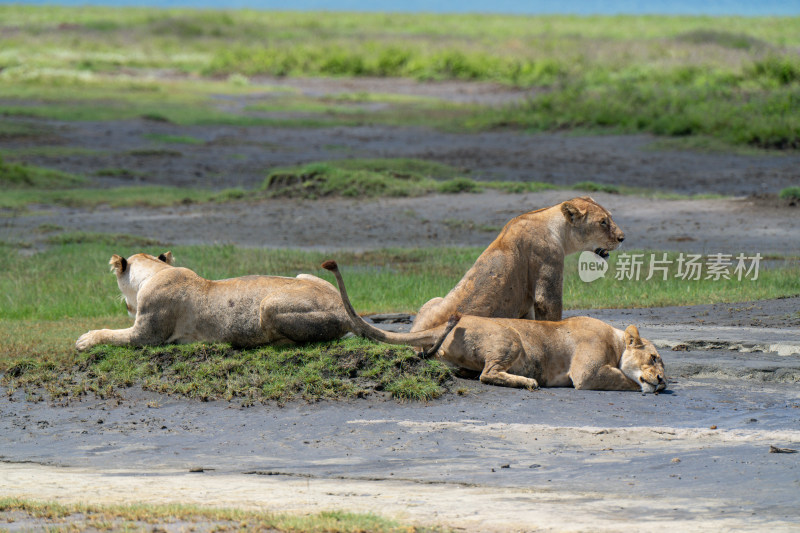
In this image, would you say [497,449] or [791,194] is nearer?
[497,449]

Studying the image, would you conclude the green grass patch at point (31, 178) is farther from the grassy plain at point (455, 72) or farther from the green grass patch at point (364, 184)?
the grassy plain at point (455, 72)

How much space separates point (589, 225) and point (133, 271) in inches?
146

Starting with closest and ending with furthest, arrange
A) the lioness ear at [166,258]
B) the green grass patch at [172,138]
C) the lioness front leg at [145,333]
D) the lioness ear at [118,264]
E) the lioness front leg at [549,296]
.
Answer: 1. the lioness front leg at [549,296]
2. the lioness front leg at [145,333]
3. the lioness ear at [118,264]
4. the lioness ear at [166,258]
5. the green grass patch at [172,138]

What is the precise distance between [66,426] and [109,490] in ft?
6.37

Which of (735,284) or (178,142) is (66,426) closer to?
(735,284)

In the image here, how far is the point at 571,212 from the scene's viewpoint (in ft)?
30.4

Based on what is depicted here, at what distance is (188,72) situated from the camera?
173 ft

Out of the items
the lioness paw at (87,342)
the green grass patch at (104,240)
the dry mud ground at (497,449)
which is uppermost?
the lioness paw at (87,342)

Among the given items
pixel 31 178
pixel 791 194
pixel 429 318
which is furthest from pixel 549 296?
pixel 31 178

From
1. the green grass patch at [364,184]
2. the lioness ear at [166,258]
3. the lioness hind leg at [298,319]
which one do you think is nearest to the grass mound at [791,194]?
the green grass patch at [364,184]

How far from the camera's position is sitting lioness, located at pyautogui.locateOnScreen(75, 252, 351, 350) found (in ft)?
30.0

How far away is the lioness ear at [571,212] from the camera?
924 centimetres

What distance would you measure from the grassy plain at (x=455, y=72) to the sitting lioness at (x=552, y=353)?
18.9 meters

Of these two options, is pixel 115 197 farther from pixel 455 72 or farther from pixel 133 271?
pixel 455 72
